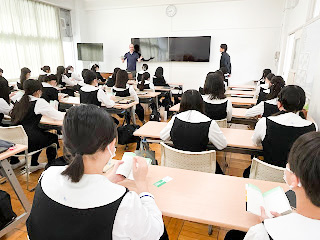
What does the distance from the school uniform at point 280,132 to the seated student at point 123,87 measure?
2.70 metres

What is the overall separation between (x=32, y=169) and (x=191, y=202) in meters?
2.60

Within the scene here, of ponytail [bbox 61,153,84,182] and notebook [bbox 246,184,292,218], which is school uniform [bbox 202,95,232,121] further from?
ponytail [bbox 61,153,84,182]

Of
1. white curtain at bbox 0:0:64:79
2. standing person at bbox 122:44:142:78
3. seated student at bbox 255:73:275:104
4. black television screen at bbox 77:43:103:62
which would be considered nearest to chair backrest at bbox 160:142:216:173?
seated student at bbox 255:73:275:104

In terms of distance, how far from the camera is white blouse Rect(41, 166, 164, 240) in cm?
78

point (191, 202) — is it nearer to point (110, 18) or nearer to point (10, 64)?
point (10, 64)

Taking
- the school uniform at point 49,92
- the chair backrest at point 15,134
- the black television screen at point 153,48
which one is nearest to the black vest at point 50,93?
the school uniform at point 49,92

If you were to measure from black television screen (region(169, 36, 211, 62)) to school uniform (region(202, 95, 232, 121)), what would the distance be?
203 inches

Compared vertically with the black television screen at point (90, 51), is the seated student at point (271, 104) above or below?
below

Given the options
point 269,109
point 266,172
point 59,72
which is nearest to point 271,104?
point 269,109

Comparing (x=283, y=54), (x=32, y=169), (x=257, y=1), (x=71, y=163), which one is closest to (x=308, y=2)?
(x=283, y=54)

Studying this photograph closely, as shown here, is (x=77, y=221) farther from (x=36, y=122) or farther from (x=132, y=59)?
(x=132, y=59)

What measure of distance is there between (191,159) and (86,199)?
41.1 inches

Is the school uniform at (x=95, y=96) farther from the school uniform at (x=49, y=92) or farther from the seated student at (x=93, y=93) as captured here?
the school uniform at (x=49, y=92)

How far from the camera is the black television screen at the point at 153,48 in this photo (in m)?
8.09
